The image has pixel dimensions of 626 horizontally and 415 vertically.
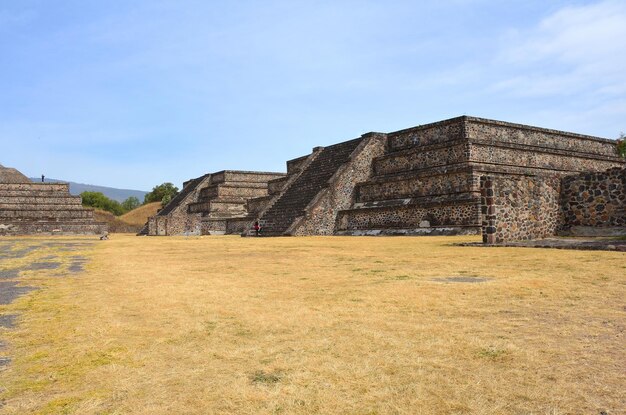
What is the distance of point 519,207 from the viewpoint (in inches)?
501

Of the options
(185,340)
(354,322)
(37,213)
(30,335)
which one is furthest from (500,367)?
(37,213)

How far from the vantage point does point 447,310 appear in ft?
13.9

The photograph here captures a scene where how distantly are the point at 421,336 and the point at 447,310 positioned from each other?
0.90 meters

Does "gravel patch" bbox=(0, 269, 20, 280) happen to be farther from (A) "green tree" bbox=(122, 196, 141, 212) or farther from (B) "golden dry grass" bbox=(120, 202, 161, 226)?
(A) "green tree" bbox=(122, 196, 141, 212)

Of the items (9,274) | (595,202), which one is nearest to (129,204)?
(595,202)

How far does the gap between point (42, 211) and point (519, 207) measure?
109ft

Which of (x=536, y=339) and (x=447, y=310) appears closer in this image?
(x=536, y=339)

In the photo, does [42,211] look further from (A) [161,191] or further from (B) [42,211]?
(A) [161,191]

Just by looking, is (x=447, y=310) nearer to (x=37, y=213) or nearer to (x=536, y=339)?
(x=536, y=339)

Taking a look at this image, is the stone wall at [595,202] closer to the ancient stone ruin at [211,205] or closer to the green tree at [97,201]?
the ancient stone ruin at [211,205]

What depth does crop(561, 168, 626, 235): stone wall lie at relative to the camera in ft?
43.4

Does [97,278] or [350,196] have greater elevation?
[350,196]

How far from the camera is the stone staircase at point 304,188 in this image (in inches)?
872

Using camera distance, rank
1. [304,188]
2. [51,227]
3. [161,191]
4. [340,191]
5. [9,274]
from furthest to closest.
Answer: [161,191] < [51,227] < [304,188] < [340,191] < [9,274]
